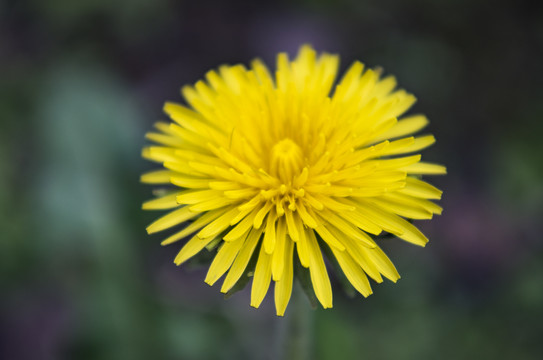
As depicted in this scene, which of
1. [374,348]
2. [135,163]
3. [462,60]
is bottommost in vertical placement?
[374,348]

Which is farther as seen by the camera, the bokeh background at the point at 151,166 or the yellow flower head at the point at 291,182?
the bokeh background at the point at 151,166

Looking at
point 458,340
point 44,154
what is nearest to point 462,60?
point 458,340

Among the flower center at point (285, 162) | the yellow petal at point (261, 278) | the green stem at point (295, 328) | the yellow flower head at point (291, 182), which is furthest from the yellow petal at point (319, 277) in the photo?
the green stem at point (295, 328)

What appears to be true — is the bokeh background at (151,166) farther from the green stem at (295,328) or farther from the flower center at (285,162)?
the flower center at (285,162)

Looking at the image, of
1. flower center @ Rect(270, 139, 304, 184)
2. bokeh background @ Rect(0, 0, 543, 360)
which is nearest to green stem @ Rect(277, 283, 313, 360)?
bokeh background @ Rect(0, 0, 543, 360)

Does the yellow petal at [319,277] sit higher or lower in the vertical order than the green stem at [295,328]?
higher

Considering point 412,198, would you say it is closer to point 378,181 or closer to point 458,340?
point 378,181

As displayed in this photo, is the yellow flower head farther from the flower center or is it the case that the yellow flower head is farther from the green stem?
the green stem

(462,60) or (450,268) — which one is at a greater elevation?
(462,60)
